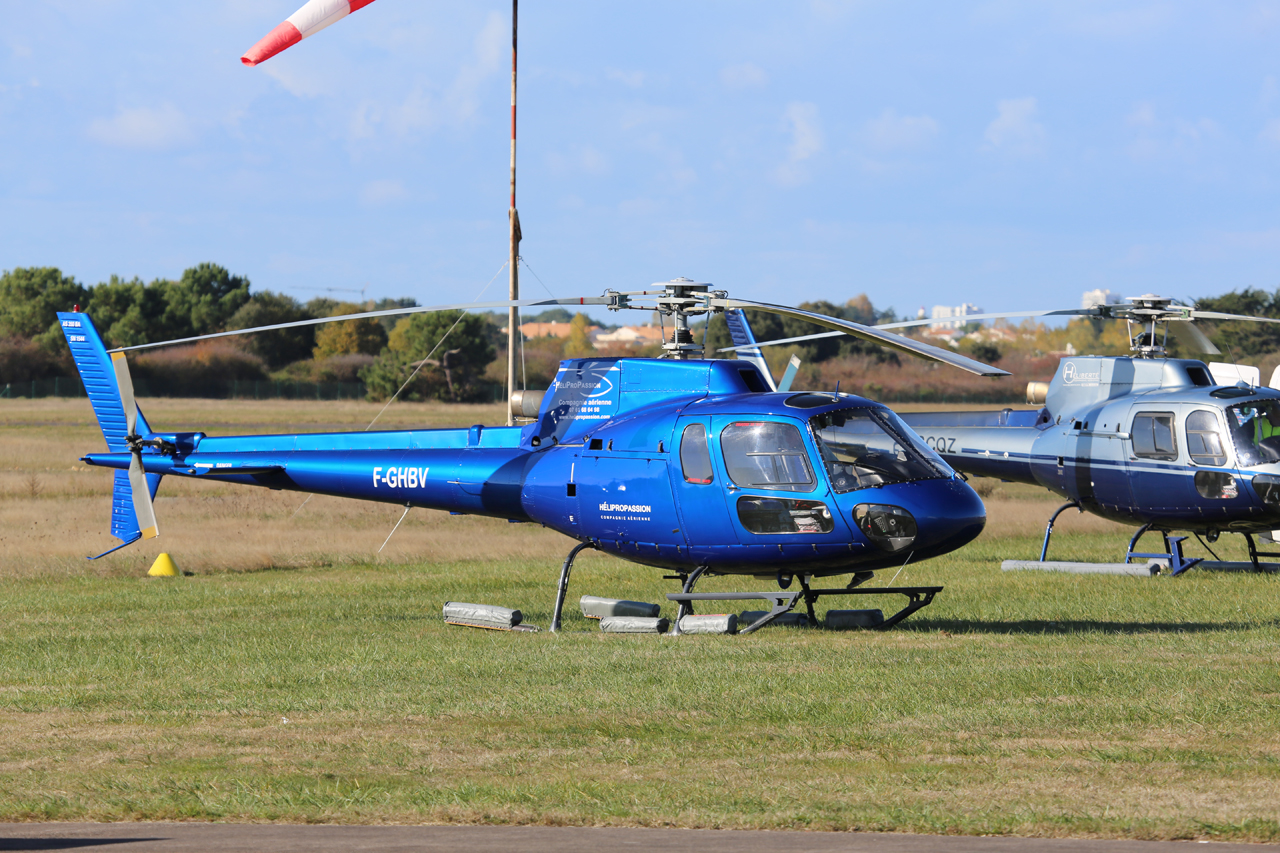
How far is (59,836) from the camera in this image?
750cm

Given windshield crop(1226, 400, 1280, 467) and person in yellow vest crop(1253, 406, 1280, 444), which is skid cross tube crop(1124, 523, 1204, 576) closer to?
windshield crop(1226, 400, 1280, 467)

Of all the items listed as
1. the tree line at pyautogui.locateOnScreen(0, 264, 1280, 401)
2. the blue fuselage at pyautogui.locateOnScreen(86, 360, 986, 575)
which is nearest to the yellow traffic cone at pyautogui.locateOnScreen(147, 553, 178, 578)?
the blue fuselage at pyautogui.locateOnScreen(86, 360, 986, 575)

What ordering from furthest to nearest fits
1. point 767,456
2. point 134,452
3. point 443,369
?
point 443,369, point 134,452, point 767,456

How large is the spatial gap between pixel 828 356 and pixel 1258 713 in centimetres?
7893

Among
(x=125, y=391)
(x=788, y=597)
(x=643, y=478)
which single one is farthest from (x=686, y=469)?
(x=125, y=391)

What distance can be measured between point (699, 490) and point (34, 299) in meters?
102

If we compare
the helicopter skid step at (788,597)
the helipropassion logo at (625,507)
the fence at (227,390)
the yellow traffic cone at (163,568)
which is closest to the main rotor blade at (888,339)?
the helipropassion logo at (625,507)

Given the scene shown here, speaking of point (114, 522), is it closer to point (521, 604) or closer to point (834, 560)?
point (521, 604)

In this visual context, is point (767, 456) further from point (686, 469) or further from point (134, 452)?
point (134, 452)

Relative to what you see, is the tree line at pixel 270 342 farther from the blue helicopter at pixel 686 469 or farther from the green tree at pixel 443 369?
the blue helicopter at pixel 686 469

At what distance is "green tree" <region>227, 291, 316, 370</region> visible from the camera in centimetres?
10544

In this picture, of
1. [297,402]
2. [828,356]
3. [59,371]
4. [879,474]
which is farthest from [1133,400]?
[59,371]

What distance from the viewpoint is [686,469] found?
1455 centimetres

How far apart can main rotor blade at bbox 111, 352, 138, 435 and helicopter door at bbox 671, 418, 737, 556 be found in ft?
24.1
